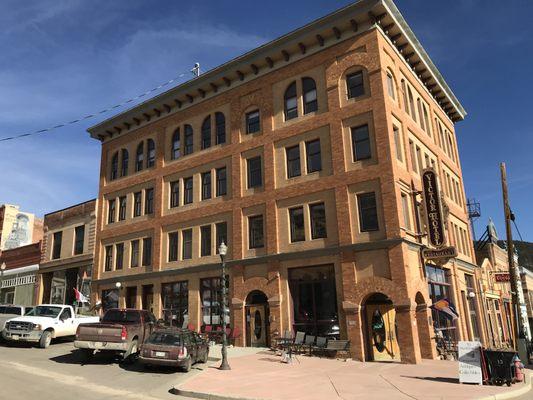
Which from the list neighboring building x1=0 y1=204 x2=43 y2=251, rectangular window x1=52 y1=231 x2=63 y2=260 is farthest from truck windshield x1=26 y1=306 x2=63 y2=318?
neighboring building x1=0 y1=204 x2=43 y2=251

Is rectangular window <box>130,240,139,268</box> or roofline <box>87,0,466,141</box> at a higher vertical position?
roofline <box>87,0,466,141</box>

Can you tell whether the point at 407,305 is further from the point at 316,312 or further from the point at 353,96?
the point at 353,96

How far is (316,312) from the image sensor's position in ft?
73.5

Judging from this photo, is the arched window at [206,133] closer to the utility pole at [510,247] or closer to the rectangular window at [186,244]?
the rectangular window at [186,244]

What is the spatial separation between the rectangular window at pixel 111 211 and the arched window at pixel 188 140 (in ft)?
27.6

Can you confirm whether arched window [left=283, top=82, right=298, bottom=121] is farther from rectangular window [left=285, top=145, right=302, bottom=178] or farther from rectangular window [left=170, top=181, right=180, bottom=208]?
rectangular window [left=170, top=181, right=180, bottom=208]

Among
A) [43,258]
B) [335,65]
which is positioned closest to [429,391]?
[335,65]

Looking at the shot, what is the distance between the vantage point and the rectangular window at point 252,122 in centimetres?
2717

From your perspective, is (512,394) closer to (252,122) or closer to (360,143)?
(360,143)

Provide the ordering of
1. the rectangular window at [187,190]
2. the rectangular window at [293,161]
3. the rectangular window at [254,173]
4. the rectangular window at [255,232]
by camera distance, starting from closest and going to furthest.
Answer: the rectangular window at [293,161]
the rectangular window at [255,232]
the rectangular window at [254,173]
the rectangular window at [187,190]

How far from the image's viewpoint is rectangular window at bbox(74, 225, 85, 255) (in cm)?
3628

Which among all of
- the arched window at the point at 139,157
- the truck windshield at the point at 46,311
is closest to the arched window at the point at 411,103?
the arched window at the point at 139,157

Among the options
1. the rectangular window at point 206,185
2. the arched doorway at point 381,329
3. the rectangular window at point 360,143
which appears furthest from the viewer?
the rectangular window at point 206,185

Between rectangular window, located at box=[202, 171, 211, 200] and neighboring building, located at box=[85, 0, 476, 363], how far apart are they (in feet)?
0.31
